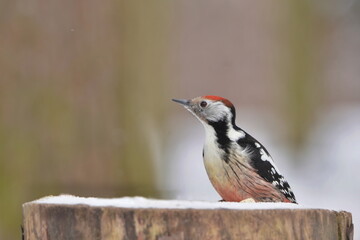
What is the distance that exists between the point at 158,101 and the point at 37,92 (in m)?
0.33

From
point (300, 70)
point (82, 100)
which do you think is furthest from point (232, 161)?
Answer: point (300, 70)

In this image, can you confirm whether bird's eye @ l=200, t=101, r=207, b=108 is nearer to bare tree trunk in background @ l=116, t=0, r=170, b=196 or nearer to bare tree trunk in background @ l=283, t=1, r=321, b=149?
bare tree trunk in background @ l=116, t=0, r=170, b=196

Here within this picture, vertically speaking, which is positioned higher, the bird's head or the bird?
the bird's head

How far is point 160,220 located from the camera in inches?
70.0

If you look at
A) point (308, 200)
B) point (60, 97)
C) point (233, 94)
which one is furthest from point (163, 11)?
point (308, 200)

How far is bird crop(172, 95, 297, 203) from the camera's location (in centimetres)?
293

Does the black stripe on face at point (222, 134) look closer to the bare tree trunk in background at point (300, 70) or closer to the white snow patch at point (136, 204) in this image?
the white snow patch at point (136, 204)

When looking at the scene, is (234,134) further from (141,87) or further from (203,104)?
(141,87)

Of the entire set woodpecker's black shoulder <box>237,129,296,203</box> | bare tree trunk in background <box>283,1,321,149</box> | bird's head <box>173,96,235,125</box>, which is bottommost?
woodpecker's black shoulder <box>237,129,296,203</box>

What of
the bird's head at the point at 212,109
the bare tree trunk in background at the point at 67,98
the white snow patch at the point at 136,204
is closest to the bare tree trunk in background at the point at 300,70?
the bird's head at the point at 212,109

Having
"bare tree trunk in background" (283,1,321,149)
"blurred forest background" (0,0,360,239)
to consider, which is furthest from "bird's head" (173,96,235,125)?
"bare tree trunk in background" (283,1,321,149)

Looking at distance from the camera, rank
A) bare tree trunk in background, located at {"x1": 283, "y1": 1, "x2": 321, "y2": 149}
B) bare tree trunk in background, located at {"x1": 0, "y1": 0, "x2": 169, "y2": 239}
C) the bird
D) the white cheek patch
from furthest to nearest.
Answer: bare tree trunk in background, located at {"x1": 283, "y1": 1, "x2": 321, "y2": 149} < the white cheek patch < the bird < bare tree trunk in background, located at {"x1": 0, "y1": 0, "x2": 169, "y2": 239}

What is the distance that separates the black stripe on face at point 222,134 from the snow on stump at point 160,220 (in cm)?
105

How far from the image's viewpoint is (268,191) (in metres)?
3.00
